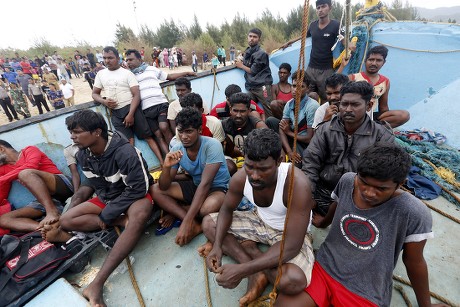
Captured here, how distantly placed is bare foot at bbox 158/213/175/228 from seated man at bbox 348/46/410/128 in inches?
109

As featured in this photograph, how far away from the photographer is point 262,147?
1482 millimetres

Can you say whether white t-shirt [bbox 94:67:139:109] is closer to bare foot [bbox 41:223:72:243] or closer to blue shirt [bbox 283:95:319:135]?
bare foot [bbox 41:223:72:243]

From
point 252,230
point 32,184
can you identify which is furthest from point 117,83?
point 252,230

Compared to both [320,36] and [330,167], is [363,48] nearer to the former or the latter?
[320,36]

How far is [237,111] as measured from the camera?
306 cm

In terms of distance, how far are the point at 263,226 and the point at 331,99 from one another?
→ 73.8 inches

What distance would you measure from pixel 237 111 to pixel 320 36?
7.90 ft

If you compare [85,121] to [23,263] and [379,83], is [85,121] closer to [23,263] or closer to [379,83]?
[23,263]

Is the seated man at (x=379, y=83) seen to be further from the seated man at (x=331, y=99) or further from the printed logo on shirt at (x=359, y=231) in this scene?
the printed logo on shirt at (x=359, y=231)

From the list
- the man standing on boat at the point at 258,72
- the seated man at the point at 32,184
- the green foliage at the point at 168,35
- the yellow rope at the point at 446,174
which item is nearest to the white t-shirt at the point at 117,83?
the seated man at the point at 32,184

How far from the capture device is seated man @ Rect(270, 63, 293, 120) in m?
4.19

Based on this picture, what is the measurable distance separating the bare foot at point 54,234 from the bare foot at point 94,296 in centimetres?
65

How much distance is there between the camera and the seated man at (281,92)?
4.19 metres

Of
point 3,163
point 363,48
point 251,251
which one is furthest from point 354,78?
point 3,163
